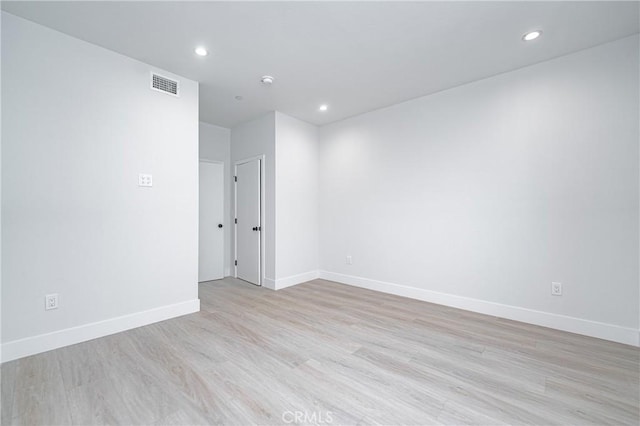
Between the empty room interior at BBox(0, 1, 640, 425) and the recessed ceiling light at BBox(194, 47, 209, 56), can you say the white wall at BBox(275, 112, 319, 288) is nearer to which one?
the empty room interior at BBox(0, 1, 640, 425)

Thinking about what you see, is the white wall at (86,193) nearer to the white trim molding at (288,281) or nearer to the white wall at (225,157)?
the white trim molding at (288,281)

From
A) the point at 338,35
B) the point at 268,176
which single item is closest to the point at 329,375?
the point at 338,35

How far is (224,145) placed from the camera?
5012 mm

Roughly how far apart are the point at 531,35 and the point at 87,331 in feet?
15.9

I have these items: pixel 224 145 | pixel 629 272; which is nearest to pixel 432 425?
pixel 629 272

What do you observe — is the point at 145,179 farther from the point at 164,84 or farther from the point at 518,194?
the point at 518,194

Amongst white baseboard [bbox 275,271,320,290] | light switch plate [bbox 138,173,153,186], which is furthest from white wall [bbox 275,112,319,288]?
light switch plate [bbox 138,173,153,186]

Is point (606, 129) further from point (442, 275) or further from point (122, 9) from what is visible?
point (122, 9)

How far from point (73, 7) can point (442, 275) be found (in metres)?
4.49

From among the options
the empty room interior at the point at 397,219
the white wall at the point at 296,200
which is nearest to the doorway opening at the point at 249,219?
the white wall at the point at 296,200

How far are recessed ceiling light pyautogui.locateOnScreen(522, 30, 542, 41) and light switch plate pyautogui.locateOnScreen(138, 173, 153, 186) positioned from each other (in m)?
3.90

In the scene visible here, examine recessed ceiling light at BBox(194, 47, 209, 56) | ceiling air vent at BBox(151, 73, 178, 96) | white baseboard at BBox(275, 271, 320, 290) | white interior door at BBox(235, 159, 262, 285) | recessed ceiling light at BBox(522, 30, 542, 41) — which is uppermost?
recessed ceiling light at BBox(194, 47, 209, 56)

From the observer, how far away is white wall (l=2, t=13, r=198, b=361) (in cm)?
215

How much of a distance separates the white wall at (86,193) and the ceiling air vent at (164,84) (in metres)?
0.07
